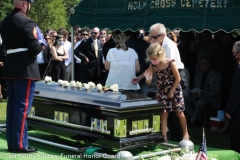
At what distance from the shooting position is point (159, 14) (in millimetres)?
6863

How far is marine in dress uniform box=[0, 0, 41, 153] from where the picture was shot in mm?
4695

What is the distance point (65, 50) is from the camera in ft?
33.6

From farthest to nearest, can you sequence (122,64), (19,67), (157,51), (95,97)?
(122,64) < (157,51) < (95,97) < (19,67)

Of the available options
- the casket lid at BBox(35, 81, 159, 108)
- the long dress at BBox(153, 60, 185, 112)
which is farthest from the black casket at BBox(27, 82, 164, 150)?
→ the long dress at BBox(153, 60, 185, 112)

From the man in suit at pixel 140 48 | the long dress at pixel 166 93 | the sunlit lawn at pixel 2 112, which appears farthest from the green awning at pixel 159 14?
the sunlit lawn at pixel 2 112

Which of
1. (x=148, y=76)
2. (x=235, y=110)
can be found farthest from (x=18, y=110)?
(x=235, y=110)

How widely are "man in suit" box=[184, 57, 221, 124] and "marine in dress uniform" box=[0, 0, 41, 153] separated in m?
3.83

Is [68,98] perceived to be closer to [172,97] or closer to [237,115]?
[172,97]

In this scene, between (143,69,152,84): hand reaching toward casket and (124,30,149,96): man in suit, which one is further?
(124,30,149,96): man in suit

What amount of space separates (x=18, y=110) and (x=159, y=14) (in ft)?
10.00

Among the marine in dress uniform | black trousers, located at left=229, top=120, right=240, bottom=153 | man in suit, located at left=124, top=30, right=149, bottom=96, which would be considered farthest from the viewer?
man in suit, located at left=124, top=30, right=149, bottom=96

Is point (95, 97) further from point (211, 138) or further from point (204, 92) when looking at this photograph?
point (204, 92)

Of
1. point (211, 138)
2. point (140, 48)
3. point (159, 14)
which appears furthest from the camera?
point (140, 48)

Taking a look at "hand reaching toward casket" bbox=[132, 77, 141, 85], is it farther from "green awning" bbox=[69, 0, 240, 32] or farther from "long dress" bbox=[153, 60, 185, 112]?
"green awning" bbox=[69, 0, 240, 32]
